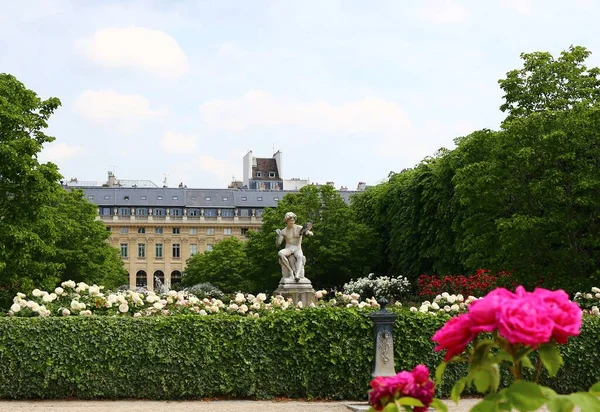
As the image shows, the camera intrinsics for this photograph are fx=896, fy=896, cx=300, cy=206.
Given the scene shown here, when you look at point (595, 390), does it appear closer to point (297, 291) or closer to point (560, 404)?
point (560, 404)

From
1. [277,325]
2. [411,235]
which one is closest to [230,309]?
[277,325]

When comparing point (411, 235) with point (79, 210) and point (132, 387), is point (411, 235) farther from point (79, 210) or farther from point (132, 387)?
point (132, 387)

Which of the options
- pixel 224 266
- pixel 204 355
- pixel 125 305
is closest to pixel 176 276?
pixel 224 266

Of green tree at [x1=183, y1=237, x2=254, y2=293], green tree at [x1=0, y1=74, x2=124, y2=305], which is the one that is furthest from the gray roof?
green tree at [x1=0, y1=74, x2=124, y2=305]

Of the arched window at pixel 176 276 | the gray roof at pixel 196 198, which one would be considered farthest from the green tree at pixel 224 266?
the arched window at pixel 176 276

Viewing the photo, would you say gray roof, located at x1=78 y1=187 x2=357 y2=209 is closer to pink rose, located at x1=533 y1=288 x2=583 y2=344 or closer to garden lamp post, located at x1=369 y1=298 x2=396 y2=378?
garden lamp post, located at x1=369 y1=298 x2=396 y2=378

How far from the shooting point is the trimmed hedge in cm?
1254

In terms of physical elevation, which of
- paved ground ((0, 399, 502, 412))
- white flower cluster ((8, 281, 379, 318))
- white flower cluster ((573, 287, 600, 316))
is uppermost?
white flower cluster ((8, 281, 379, 318))

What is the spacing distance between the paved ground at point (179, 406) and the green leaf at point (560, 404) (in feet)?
29.7

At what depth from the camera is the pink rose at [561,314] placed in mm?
2553

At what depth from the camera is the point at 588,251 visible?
85.9ft

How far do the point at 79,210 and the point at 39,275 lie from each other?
19.3 m

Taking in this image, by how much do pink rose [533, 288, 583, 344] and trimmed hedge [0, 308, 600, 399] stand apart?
1043 cm

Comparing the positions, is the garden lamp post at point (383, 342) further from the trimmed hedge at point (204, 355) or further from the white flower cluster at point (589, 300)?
the white flower cluster at point (589, 300)
